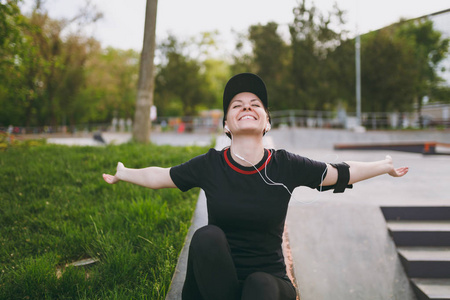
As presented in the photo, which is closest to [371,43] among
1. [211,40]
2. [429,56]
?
[429,56]

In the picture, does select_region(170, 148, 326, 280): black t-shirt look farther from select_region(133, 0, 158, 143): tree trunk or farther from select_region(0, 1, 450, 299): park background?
select_region(133, 0, 158, 143): tree trunk

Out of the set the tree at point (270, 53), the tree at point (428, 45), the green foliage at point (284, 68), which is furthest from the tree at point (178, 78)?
the tree at point (428, 45)

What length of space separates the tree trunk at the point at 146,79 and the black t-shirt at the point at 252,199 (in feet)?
21.2

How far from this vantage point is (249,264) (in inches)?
76.9

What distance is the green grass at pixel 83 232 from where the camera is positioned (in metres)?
2.50

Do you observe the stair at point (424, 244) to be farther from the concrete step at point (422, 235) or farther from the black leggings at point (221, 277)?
the black leggings at point (221, 277)

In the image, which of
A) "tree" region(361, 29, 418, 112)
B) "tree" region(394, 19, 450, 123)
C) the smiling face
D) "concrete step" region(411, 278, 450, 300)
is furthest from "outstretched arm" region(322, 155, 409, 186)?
"tree" region(394, 19, 450, 123)

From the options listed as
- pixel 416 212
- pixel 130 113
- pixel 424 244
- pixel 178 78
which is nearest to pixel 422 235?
pixel 424 244

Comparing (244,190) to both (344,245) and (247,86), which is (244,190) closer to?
(247,86)

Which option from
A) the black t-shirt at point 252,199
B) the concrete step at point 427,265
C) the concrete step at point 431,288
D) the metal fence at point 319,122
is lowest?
the concrete step at point 431,288

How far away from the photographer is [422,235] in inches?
132

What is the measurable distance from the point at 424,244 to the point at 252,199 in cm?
250

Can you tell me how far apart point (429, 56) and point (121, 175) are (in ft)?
125

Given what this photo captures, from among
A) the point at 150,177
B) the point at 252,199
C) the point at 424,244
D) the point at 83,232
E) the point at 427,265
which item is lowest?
the point at 427,265
